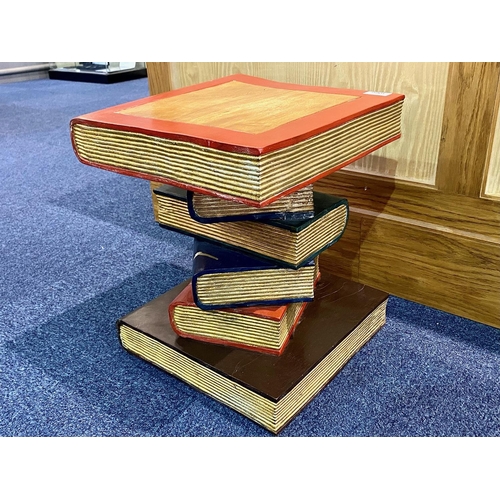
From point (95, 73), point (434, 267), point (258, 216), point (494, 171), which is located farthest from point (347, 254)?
point (95, 73)

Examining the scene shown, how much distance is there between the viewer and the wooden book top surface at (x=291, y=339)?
0.65 metres

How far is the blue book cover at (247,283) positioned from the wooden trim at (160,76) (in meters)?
0.57

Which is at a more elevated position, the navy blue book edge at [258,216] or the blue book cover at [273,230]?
the navy blue book edge at [258,216]

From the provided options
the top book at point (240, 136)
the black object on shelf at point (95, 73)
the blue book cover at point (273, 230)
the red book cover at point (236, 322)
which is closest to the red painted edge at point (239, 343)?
the red book cover at point (236, 322)

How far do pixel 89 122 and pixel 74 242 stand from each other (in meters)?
0.62

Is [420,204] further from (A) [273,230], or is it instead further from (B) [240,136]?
(B) [240,136]

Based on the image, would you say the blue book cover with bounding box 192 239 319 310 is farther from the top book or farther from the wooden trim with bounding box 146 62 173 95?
the wooden trim with bounding box 146 62 173 95

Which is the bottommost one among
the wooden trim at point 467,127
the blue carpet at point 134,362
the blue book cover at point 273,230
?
the blue carpet at point 134,362

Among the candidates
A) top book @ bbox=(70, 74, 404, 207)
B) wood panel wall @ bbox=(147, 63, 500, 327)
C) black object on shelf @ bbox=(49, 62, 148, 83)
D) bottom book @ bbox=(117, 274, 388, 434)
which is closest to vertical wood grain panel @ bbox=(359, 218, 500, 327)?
wood panel wall @ bbox=(147, 63, 500, 327)

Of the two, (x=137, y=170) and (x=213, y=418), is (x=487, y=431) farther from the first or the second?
(x=137, y=170)

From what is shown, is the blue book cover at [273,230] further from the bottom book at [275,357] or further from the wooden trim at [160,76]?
the wooden trim at [160,76]

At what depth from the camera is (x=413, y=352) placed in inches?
30.7

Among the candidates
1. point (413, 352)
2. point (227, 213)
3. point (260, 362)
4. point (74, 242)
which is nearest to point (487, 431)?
point (413, 352)

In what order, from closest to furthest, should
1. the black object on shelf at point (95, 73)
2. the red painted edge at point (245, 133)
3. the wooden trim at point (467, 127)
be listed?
the red painted edge at point (245, 133) → the wooden trim at point (467, 127) → the black object on shelf at point (95, 73)
